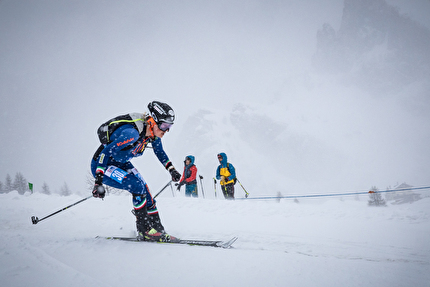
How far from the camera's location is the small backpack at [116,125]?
3.03 meters

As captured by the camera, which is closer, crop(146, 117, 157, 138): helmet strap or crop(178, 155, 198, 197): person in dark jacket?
crop(146, 117, 157, 138): helmet strap

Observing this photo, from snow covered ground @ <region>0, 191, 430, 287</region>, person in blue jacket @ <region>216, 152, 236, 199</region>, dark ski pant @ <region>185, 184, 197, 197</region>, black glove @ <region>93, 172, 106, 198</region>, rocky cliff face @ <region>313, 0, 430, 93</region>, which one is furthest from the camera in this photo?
rocky cliff face @ <region>313, 0, 430, 93</region>

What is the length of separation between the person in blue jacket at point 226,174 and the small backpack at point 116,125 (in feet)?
20.3

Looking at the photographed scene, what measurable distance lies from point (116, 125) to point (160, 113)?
0.67 meters

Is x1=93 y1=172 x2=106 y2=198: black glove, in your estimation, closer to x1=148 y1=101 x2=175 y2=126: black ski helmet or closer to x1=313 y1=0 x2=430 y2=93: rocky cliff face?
x1=148 y1=101 x2=175 y2=126: black ski helmet

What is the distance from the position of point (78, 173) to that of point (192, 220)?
13595cm

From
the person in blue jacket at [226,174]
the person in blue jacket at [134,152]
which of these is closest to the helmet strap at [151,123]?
the person in blue jacket at [134,152]

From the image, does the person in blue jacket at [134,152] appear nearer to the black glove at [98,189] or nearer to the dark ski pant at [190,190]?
the black glove at [98,189]

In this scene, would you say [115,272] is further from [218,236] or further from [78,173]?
[78,173]

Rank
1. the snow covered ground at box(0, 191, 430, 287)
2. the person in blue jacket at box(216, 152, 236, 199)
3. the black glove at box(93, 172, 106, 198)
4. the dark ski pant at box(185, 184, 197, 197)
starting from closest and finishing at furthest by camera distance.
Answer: the snow covered ground at box(0, 191, 430, 287), the black glove at box(93, 172, 106, 198), the person in blue jacket at box(216, 152, 236, 199), the dark ski pant at box(185, 184, 197, 197)

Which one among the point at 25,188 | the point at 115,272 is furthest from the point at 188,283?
the point at 25,188

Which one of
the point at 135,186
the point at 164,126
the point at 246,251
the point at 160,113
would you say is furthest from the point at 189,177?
the point at 246,251

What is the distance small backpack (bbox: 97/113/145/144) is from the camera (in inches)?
119

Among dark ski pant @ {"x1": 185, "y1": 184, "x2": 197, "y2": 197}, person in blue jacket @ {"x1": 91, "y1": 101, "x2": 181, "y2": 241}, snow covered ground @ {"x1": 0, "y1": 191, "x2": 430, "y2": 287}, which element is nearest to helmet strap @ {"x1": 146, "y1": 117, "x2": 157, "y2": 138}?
person in blue jacket @ {"x1": 91, "y1": 101, "x2": 181, "y2": 241}
